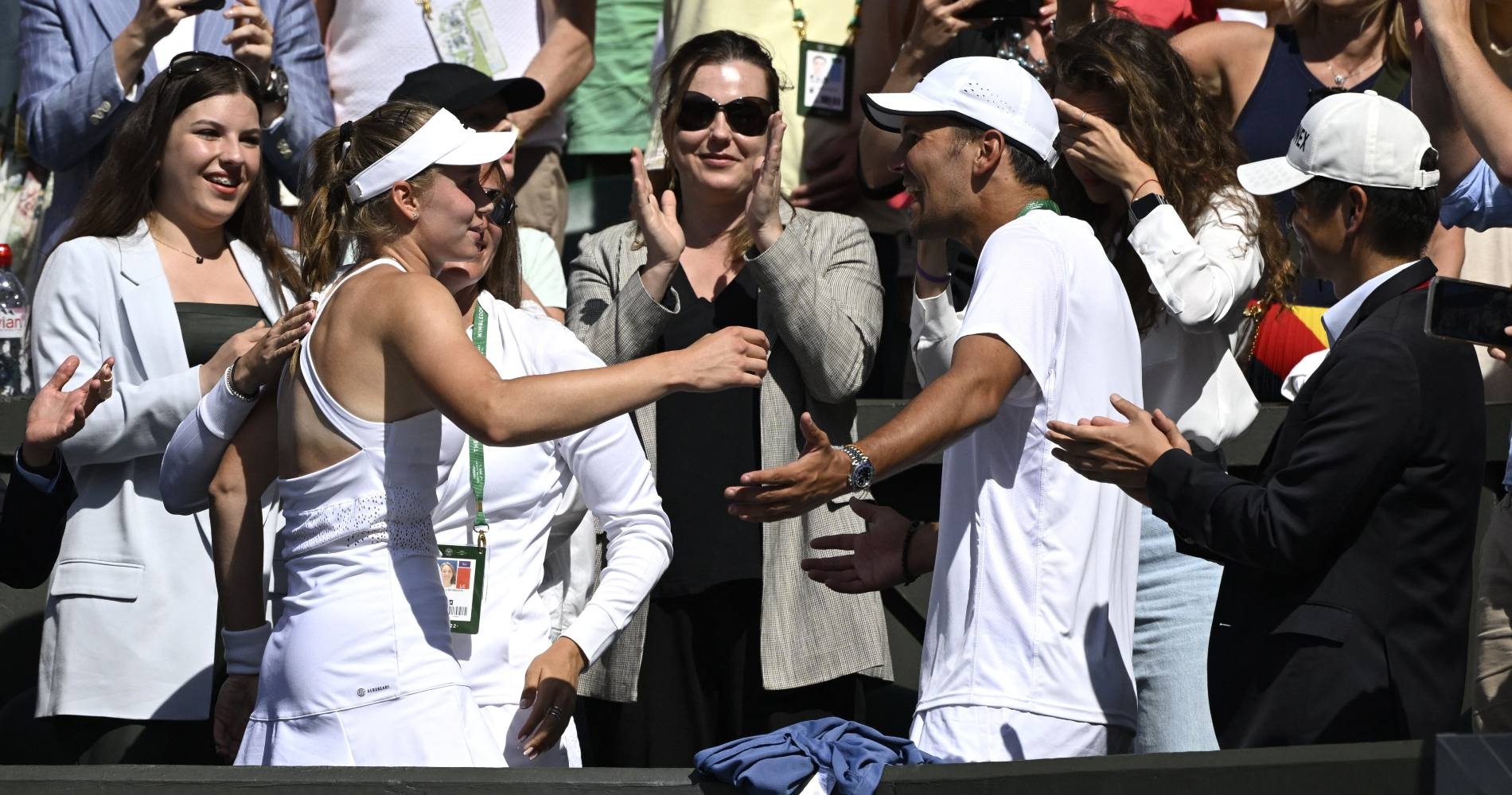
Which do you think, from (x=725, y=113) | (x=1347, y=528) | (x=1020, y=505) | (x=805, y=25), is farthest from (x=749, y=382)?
(x=805, y=25)

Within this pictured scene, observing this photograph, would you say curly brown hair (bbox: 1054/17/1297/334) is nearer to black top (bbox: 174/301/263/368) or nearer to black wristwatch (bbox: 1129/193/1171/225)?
black wristwatch (bbox: 1129/193/1171/225)

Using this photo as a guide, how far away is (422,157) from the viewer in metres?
3.36

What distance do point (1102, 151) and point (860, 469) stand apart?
1444mm

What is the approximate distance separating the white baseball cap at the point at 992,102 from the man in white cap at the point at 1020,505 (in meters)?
0.17

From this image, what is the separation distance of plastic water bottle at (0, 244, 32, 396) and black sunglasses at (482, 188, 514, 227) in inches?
94.8

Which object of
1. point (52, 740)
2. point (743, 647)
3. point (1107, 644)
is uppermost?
point (1107, 644)

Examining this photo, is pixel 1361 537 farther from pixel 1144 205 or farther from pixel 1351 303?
pixel 1144 205

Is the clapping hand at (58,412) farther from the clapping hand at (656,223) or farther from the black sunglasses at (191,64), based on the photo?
the clapping hand at (656,223)

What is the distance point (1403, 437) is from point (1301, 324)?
2.02m

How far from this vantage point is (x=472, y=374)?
118 inches

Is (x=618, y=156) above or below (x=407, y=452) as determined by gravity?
above

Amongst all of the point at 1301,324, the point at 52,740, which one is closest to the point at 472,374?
the point at 52,740

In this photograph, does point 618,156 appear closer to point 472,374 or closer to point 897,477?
point 897,477

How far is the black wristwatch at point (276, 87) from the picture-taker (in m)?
5.18
